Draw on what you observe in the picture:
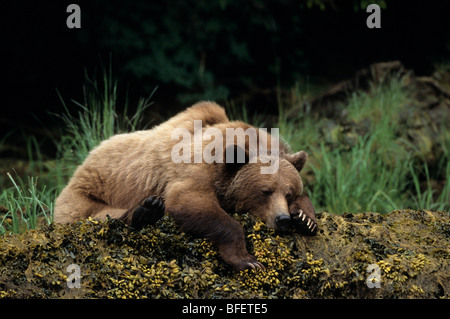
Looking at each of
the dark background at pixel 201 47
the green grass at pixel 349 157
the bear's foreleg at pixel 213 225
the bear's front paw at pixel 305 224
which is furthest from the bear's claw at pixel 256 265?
the dark background at pixel 201 47

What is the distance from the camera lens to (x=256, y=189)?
4.07 meters

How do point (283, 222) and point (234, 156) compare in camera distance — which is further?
point (234, 156)

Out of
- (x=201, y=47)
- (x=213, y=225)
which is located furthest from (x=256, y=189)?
(x=201, y=47)

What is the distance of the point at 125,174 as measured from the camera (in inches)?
181

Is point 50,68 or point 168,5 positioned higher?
point 168,5

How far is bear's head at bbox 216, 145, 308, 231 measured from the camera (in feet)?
13.2

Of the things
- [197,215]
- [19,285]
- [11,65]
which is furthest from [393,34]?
[19,285]

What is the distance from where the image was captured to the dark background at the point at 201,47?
8461 millimetres

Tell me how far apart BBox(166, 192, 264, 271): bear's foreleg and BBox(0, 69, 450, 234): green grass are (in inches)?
86.5

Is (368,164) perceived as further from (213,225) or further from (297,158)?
(213,225)

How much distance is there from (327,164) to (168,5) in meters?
4.36

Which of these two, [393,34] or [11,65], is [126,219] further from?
[393,34]

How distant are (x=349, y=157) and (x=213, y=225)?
3.57m

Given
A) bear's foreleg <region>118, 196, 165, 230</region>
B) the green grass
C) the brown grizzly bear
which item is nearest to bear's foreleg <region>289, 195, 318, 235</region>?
the brown grizzly bear
